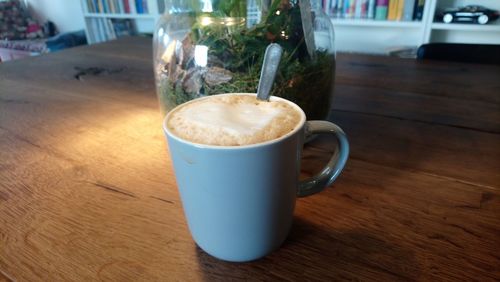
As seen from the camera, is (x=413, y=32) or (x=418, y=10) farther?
(x=413, y=32)

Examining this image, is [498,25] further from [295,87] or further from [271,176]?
[271,176]

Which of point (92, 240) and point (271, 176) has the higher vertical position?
point (271, 176)

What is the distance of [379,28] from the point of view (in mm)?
1985

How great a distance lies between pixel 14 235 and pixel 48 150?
0.69 ft

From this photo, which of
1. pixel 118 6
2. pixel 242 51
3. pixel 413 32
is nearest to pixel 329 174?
pixel 242 51

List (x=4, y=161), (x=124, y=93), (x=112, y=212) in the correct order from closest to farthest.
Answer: (x=112, y=212)
(x=4, y=161)
(x=124, y=93)

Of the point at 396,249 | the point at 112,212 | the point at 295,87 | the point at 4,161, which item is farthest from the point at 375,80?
the point at 4,161

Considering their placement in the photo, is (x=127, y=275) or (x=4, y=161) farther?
(x=4, y=161)

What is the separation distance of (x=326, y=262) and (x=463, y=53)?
3.16 ft

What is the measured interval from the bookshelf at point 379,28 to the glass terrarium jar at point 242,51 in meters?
1.01

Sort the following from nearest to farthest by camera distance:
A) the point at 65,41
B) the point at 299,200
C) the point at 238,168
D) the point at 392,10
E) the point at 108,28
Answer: the point at 238,168, the point at 299,200, the point at 392,10, the point at 108,28, the point at 65,41

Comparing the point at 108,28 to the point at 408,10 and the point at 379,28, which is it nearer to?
the point at 379,28

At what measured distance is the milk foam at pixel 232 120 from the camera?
0.27 meters

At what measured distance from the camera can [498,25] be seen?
1.54 m
